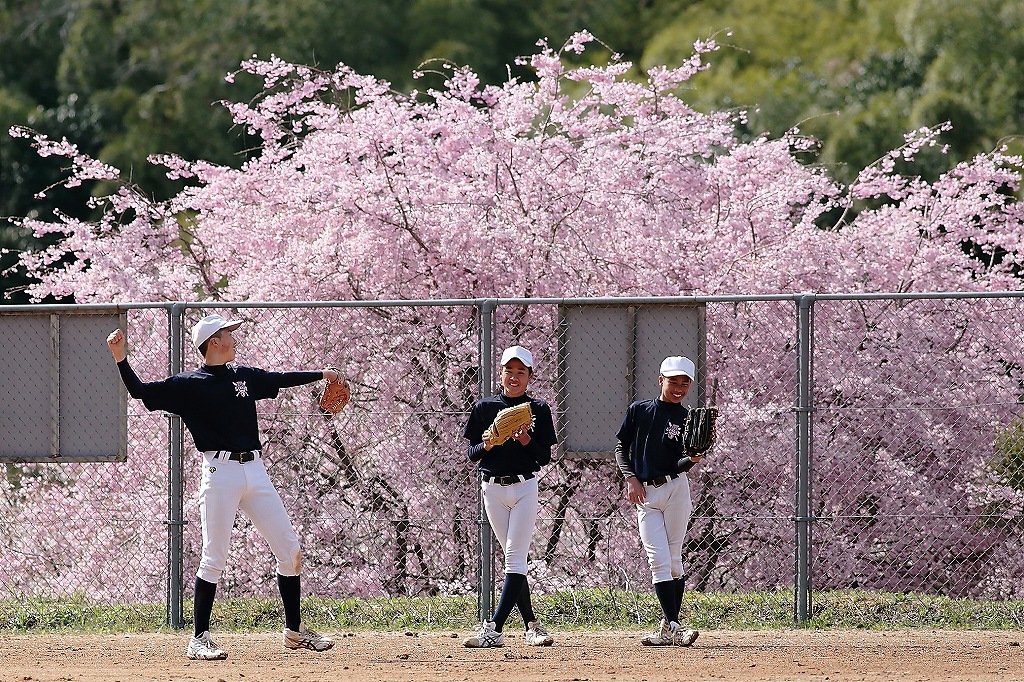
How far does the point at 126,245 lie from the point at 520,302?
5619 millimetres

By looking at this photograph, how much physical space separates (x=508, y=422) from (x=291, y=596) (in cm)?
162

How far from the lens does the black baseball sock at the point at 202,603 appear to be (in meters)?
8.98

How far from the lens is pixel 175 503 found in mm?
10273

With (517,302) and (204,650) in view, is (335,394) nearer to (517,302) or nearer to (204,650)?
(517,302)

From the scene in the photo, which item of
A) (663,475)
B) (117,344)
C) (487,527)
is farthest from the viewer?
(487,527)

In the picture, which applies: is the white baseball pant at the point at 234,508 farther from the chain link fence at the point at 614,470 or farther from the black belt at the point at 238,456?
the chain link fence at the point at 614,470

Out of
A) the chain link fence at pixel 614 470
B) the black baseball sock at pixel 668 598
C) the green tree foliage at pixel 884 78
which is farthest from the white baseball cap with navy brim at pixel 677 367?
the green tree foliage at pixel 884 78

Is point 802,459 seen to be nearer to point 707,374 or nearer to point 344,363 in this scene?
point 707,374

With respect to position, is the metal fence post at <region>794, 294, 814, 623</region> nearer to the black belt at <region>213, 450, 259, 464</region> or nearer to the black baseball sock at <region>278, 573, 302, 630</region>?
the black baseball sock at <region>278, 573, 302, 630</region>

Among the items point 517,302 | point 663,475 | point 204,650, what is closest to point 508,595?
point 663,475

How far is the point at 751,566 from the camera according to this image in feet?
41.2

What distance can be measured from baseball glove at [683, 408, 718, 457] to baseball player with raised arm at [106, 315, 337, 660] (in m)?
2.09

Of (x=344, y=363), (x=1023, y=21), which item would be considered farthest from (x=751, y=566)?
(x=1023, y=21)

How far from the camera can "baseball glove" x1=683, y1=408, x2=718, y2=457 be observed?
9.17 metres
